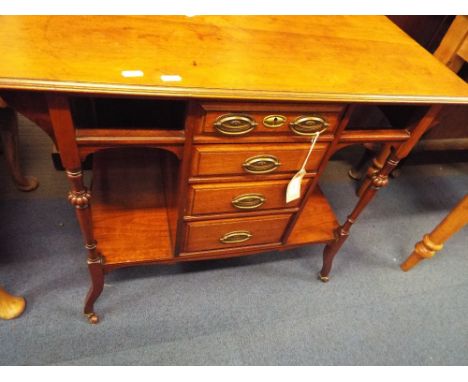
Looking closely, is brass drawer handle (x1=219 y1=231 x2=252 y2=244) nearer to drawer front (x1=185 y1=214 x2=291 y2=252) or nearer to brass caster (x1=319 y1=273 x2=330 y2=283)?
drawer front (x1=185 y1=214 x2=291 y2=252)

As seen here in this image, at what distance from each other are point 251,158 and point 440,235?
0.78 m

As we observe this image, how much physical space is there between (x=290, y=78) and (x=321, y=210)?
1.84 ft

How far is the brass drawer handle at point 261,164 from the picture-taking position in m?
0.65

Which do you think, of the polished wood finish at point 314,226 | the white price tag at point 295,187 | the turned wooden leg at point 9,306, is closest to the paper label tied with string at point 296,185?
the white price tag at point 295,187

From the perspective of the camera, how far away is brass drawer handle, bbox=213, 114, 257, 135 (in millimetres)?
560

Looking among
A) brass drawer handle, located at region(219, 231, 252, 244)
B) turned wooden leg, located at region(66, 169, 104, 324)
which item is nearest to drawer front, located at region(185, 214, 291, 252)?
brass drawer handle, located at region(219, 231, 252, 244)

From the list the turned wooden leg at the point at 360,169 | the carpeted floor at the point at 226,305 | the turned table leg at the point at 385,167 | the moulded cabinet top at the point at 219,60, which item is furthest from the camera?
the turned wooden leg at the point at 360,169

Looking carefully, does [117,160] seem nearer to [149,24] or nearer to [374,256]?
[149,24]

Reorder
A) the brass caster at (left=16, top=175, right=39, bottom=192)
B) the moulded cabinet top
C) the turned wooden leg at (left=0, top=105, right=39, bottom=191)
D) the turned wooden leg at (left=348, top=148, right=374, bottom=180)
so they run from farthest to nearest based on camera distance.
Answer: the turned wooden leg at (left=348, top=148, right=374, bottom=180) < the brass caster at (left=16, top=175, right=39, bottom=192) < the turned wooden leg at (left=0, top=105, right=39, bottom=191) < the moulded cabinet top

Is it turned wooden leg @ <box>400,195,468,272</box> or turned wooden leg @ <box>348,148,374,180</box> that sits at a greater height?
turned wooden leg @ <box>400,195,468,272</box>

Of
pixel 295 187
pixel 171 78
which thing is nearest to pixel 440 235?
pixel 295 187

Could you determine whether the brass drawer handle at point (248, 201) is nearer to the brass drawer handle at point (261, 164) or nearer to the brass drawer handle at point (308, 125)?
the brass drawer handle at point (261, 164)

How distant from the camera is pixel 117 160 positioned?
1.02 m

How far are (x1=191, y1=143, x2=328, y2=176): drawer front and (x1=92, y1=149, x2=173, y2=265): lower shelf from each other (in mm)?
296
